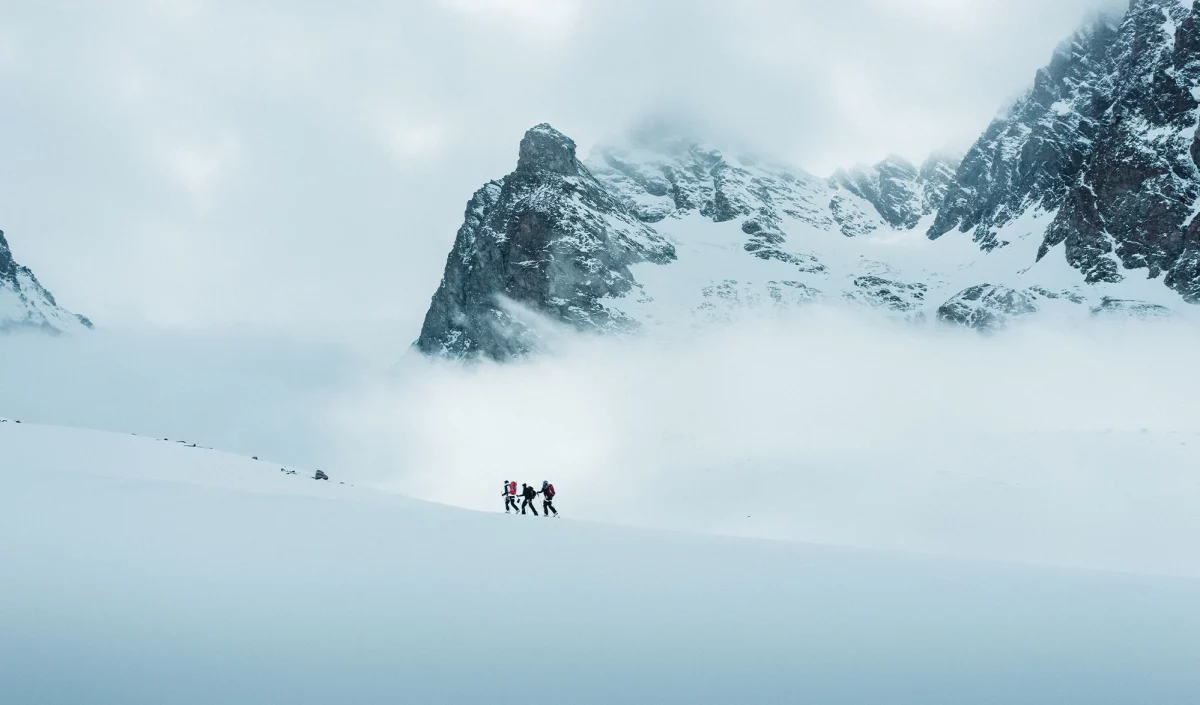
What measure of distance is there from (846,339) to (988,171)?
76198mm

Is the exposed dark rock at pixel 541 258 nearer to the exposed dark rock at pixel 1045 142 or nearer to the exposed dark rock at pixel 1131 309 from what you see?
the exposed dark rock at pixel 1045 142

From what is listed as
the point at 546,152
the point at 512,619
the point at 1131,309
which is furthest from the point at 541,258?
the point at 512,619

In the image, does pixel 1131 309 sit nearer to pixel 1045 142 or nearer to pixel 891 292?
pixel 891 292

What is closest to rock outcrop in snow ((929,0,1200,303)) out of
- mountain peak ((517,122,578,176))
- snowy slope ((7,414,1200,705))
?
mountain peak ((517,122,578,176))

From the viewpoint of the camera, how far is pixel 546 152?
190 metres

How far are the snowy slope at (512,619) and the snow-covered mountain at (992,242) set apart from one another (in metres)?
121

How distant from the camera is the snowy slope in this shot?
7.06 m

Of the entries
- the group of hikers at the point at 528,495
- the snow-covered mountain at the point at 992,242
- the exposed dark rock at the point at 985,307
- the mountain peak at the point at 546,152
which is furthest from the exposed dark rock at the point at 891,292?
the group of hikers at the point at 528,495

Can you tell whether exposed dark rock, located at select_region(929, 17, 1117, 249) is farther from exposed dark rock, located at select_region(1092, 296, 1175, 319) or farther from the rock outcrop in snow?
exposed dark rock, located at select_region(1092, 296, 1175, 319)

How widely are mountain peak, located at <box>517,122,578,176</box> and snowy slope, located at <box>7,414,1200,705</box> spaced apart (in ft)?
592

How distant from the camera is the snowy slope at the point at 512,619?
7.06 meters

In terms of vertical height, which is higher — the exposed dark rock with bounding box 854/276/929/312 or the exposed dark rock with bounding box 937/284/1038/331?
the exposed dark rock with bounding box 854/276/929/312

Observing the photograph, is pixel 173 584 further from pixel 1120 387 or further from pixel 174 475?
pixel 1120 387

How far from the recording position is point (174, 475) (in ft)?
61.2
